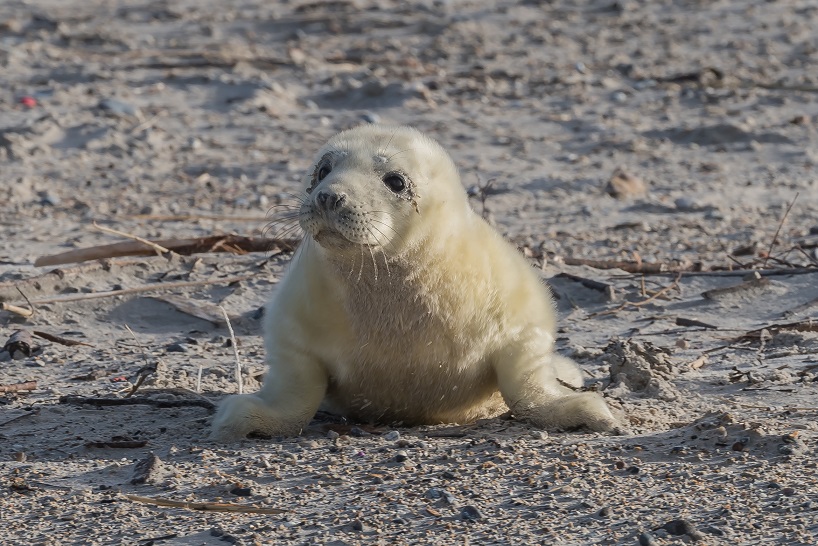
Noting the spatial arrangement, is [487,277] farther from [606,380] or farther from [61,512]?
[61,512]

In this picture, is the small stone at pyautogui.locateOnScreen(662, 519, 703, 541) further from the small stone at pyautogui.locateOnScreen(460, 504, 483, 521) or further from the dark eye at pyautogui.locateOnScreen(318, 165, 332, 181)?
the dark eye at pyautogui.locateOnScreen(318, 165, 332, 181)

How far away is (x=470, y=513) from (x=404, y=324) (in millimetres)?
857

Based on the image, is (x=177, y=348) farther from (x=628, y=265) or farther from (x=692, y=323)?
(x=628, y=265)

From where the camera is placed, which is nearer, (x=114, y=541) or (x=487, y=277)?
(x=114, y=541)

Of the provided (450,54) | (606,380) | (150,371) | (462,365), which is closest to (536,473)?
(462,365)

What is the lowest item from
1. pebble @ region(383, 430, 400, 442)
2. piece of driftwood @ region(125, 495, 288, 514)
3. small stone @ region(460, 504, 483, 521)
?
pebble @ region(383, 430, 400, 442)

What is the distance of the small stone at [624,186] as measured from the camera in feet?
27.8

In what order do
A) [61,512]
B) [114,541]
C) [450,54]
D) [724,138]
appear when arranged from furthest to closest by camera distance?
[450,54], [724,138], [61,512], [114,541]

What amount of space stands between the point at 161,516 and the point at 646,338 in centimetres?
261

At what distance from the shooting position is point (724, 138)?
9641 mm

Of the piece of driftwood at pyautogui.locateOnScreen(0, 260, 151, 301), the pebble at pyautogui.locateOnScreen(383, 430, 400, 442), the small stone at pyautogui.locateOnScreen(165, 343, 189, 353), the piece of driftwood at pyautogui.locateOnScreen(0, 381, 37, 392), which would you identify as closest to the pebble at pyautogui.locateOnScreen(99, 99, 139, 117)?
the piece of driftwood at pyautogui.locateOnScreen(0, 260, 151, 301)

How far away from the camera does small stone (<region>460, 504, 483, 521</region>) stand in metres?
3.45

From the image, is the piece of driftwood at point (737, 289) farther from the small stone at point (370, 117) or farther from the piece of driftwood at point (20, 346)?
the small stone at point (370, 117)

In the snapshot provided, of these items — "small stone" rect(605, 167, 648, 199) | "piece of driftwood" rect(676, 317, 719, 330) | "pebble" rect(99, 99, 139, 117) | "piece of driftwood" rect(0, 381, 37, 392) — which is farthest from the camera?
"pebble" rect(99, 99, 139, 117)
